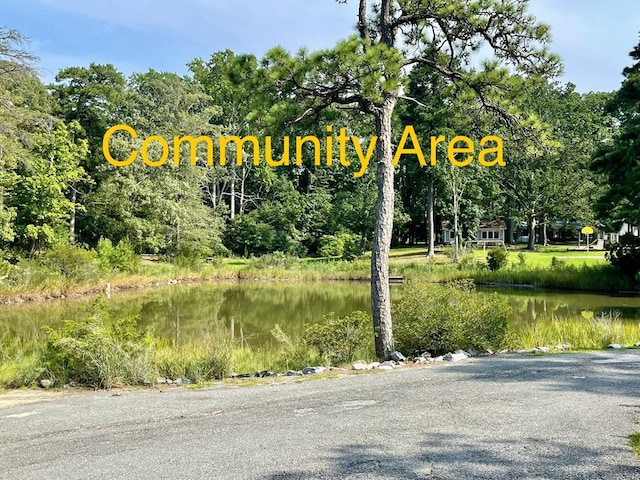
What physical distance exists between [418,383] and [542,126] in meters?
4.21

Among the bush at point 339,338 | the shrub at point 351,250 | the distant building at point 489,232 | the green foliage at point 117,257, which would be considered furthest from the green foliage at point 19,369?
the distant building at point 489,232

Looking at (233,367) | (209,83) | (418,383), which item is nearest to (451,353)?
(418,383)

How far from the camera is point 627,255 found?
21.1 m

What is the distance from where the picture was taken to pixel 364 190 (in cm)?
3850

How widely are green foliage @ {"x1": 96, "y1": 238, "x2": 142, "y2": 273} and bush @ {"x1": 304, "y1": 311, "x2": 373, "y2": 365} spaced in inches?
742

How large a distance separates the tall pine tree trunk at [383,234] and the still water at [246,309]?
3.29 meters

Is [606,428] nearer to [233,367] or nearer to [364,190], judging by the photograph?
[233,367]

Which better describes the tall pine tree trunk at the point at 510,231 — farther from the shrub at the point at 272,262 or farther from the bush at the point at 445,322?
the bush at the point at 445,322

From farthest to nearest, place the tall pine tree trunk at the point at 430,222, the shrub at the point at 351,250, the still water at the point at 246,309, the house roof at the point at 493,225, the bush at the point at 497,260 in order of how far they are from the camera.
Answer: the house roof at the point at 493,225 → the tall pine tree trunk at the point at 430,222 → the shrub at the point at 351,250 → the bush at the point at 497,260 → the still water at the point at 246,309

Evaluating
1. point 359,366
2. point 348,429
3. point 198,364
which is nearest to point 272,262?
point 198,364

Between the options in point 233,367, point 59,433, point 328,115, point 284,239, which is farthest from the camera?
point 284,239

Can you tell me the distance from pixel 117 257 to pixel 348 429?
2386 cm

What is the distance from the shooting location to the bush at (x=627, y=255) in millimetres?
20719

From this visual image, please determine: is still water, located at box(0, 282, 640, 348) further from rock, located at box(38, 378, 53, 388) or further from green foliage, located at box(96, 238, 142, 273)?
rock, located at box(38, 378, 53, 388)
